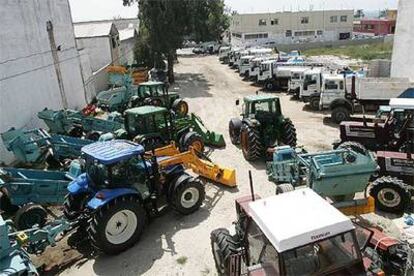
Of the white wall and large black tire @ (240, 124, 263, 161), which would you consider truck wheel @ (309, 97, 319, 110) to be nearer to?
large black tire @ (240, 124, 263, 161)

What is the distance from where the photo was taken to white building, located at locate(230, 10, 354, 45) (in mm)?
60188

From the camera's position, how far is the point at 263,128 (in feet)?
42.7

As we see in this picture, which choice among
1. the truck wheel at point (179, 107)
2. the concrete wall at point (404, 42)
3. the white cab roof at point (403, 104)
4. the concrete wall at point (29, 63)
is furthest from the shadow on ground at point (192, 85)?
the white cab roof at point (403, 104)

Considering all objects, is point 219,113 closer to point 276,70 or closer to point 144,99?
point 144,99

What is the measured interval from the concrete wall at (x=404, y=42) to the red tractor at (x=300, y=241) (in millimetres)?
17866

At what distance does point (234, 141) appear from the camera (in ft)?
49.4

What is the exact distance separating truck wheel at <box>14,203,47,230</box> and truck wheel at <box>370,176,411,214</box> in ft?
26.5

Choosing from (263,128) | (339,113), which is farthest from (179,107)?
(339,113)

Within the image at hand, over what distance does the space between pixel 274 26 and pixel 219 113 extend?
44.0 metres

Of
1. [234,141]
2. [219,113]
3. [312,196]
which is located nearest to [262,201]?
[312,196]

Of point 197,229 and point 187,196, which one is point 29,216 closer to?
point 187,196

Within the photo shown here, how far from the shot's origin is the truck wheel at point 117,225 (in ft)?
25.3

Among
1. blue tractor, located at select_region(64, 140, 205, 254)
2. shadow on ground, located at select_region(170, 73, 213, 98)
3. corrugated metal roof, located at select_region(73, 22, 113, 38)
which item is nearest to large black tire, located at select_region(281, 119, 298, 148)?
blue tractor, located at select_region(64, 140, 205, 254)

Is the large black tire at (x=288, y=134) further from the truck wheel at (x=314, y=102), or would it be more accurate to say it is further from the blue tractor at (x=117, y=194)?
the truck wheel at (x=314, y=102)
